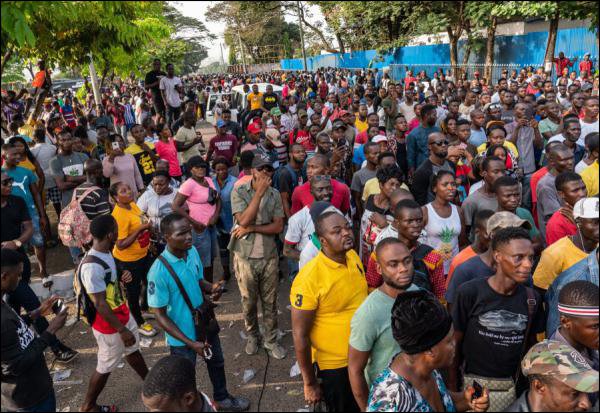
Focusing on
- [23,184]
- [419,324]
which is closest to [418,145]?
[23,184]

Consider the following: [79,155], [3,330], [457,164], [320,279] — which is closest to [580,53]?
[457,164]

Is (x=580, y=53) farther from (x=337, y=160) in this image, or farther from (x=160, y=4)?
(x=160, y=4)

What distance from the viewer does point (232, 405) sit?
154 inches

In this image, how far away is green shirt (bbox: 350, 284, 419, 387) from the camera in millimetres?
2611

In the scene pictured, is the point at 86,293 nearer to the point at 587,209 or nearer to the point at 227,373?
the point at 227,373

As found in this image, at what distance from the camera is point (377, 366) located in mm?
2713

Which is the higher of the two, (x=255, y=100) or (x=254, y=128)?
(x=255, y=100)

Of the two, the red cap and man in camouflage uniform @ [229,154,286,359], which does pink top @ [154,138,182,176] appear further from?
man in camouflage uniform @ [229,154,286,359]

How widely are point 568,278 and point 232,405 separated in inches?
101

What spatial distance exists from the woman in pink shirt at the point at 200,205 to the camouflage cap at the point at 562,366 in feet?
11.9

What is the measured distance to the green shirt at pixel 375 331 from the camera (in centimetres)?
261

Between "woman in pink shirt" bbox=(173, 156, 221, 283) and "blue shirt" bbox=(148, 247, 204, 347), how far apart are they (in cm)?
178

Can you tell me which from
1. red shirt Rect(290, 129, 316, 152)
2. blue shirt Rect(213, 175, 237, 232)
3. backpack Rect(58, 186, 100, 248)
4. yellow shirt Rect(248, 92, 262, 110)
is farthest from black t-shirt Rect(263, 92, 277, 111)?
backpack Rect(58, 186, 100, 248)

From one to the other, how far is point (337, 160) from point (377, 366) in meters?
4.14
